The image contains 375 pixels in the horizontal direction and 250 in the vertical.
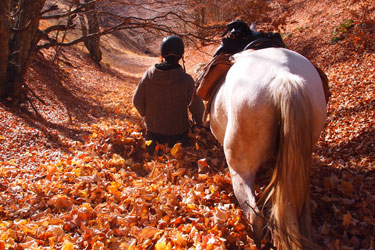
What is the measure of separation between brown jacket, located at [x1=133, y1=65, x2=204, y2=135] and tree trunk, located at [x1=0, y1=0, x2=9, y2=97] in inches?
113

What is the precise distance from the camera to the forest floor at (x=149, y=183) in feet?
7.29

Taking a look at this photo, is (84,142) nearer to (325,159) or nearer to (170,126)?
(170,126)

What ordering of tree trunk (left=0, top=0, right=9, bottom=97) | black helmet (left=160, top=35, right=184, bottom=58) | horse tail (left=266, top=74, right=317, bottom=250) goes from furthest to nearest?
1. tree trunk (left=0, top=0, right=9, bottom=97)
2. black helmet (left=160, top=35, right=184, bottom=58)
3. horse tail (left=266, top=74, right=317, bottom=250)

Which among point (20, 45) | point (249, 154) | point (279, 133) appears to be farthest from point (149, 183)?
point (20, 45)

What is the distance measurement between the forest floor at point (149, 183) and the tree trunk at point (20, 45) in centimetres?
42

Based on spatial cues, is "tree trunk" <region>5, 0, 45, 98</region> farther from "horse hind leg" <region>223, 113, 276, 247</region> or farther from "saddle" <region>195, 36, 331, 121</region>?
"horse hind leg" <region>223, 113, 276, 247</region>

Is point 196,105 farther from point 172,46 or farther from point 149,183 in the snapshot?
point 149,183

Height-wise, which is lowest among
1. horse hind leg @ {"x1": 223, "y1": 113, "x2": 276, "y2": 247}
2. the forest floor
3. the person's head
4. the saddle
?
the forest floor

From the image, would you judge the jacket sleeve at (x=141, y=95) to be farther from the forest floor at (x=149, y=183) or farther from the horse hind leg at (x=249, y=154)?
the horse hind leg at (x=249, y=154)

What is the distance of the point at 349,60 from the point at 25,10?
21.8 feet

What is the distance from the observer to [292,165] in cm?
179

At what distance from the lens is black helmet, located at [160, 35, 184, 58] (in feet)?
11.7

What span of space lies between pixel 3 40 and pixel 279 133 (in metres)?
5.16

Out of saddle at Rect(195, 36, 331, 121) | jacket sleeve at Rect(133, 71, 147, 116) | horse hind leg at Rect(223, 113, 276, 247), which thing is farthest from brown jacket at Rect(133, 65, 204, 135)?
horse hind leg at Rect(223, 113, 276, 247)
